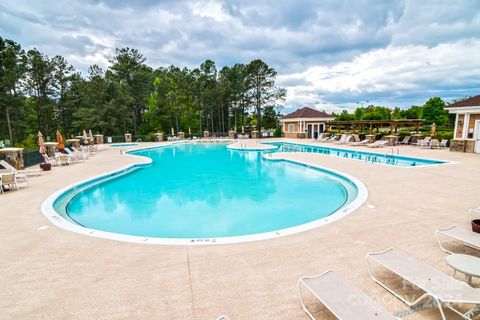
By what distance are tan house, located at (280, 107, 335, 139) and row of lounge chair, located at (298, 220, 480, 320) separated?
1077 inches

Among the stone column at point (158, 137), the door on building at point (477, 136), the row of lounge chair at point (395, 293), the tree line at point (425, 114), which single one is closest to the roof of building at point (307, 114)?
the tree line at point (425, 114)

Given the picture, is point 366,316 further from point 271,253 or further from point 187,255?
point 187,255

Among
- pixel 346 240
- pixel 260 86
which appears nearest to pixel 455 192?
pixel 346 240

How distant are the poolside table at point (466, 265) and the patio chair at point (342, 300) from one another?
3.98 feet

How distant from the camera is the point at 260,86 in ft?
115

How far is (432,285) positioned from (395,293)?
1.48ft

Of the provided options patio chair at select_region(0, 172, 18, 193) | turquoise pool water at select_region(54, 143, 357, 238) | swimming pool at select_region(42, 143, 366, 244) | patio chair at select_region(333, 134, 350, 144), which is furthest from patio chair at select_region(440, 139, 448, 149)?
patio chair at select_region(0, 172, 18, 193)

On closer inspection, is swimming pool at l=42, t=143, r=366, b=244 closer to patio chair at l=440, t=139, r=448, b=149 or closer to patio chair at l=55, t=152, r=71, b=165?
patio chair at l=55, t=152, r=71, b=165

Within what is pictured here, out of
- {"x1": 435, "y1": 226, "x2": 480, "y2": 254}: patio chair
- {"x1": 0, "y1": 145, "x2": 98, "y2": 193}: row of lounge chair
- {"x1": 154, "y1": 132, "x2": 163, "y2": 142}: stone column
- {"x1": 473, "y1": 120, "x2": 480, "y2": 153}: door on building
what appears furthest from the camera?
{"x1": 154, "y1": 132, "x2": 163, "y2": 142}: stone column

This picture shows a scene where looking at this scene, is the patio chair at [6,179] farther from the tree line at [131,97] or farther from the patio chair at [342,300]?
the tree line at [131,97]

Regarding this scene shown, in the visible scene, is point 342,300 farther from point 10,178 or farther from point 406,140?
point 406,140

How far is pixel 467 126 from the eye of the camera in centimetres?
1455

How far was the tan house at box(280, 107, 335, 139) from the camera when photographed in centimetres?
2903

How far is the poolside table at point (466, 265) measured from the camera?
8.73ft
